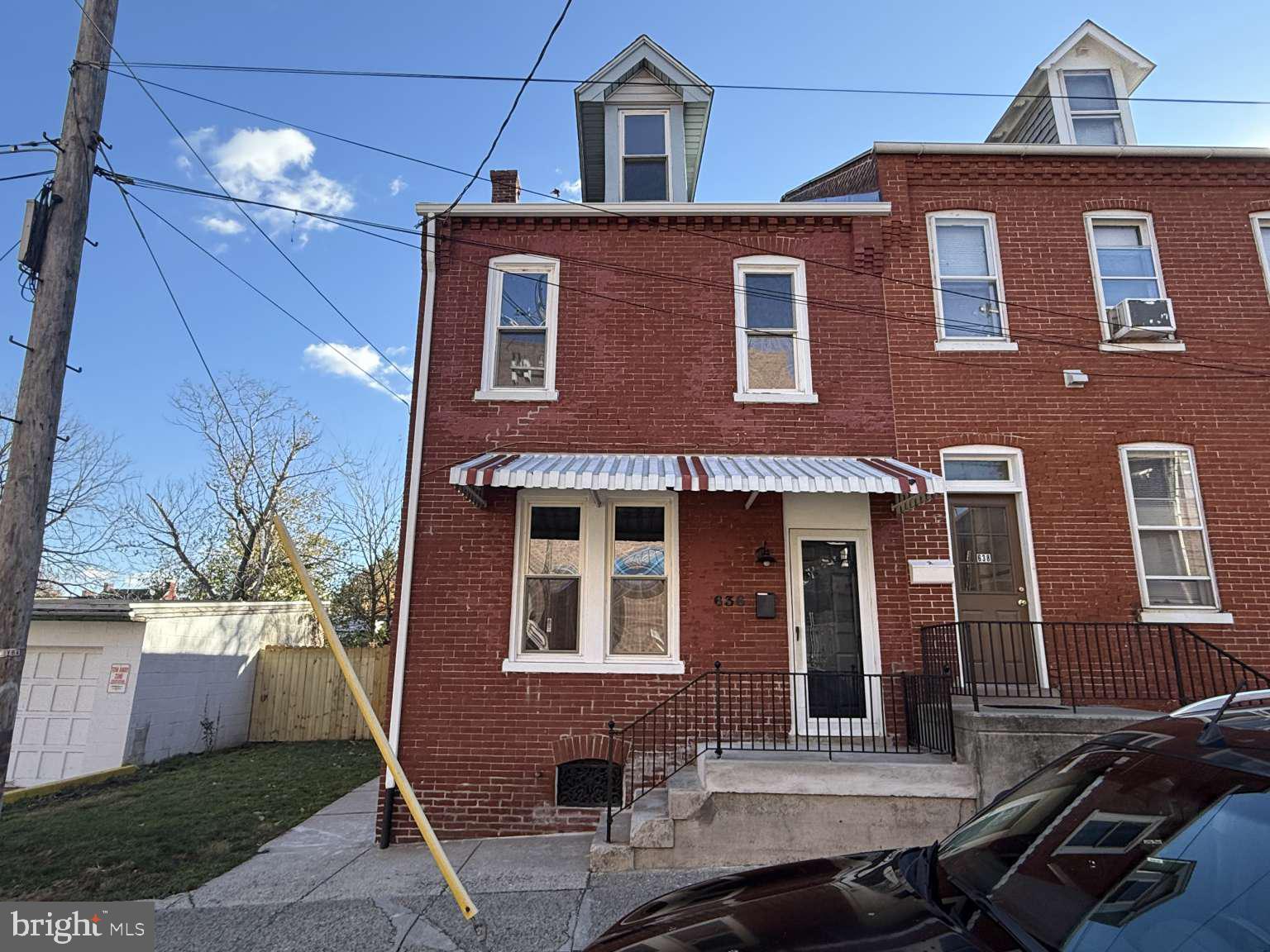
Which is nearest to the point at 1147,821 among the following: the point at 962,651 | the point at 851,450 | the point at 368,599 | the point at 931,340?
the point at 962,651

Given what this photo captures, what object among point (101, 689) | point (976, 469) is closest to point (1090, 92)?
point (976, 469)

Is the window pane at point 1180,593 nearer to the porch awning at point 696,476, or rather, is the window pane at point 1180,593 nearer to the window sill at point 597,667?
the porch awning at point 696,476

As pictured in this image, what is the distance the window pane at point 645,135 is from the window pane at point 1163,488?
301 inches

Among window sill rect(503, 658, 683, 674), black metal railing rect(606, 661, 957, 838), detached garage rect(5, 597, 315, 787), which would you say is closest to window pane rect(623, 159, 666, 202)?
window sill rect(503, 658, 683, 674)

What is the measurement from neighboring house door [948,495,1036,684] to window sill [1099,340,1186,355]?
7.83 ft

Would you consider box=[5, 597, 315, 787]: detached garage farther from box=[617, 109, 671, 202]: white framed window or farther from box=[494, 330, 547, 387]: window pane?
box=[617, 109, 671, 202]: white framed window

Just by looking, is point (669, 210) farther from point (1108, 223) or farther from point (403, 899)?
point (403, 899)

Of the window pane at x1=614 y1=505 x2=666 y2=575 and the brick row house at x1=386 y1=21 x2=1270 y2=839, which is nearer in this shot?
the brick row house at x1=386 y1=21 x2=1270 y2=839

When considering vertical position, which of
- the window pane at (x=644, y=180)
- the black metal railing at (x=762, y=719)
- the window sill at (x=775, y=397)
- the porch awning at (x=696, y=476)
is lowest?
the black metal railing at (x=762, y=719)

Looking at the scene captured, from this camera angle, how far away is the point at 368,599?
2169cm

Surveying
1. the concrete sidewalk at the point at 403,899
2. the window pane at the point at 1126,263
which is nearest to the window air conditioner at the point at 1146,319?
the window pane at the point at 1126,263

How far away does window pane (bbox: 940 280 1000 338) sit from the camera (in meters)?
8.98

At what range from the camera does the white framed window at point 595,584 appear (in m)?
7.93
